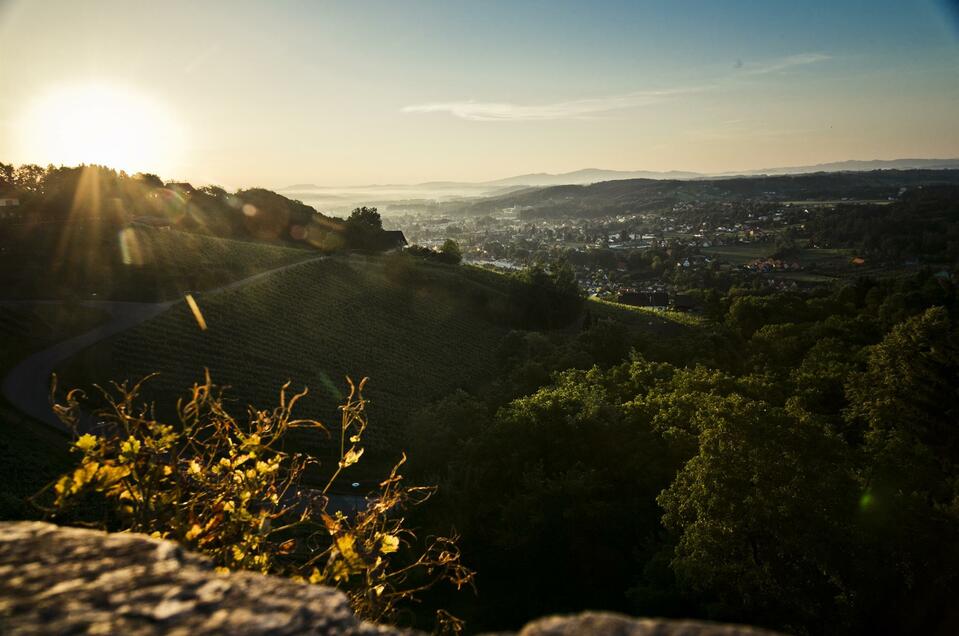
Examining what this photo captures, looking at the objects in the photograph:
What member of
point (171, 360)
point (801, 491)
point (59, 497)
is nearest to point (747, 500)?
point (801, 491)

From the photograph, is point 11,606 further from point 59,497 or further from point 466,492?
point 466,492

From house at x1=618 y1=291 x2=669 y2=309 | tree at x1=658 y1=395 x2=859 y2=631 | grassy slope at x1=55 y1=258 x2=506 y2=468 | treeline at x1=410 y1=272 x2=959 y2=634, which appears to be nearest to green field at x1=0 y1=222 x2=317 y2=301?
grassy slope at x1=55 y1=258 x2=506 y2=468

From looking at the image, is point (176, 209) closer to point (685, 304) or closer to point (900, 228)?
A: point (685, 304)

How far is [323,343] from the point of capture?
1799 inches

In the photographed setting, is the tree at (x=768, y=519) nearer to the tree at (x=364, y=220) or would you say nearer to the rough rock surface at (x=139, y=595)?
the rough rock surface at (x=139, y=595)

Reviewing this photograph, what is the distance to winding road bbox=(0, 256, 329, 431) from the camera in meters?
27.5

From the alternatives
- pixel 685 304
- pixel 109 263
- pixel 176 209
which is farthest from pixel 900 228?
pixel 109 263

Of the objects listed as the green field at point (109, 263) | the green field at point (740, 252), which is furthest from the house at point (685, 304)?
the green field at point (109, 263)

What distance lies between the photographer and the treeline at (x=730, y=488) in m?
12.3

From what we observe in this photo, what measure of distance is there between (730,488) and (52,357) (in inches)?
1587

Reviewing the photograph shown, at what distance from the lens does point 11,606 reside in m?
1.96

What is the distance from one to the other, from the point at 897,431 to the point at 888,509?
19.8ft

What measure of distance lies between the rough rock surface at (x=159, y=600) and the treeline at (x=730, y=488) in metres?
13.1

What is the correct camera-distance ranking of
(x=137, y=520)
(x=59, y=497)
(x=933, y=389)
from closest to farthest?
(x=59, y=497) < (x=137, y=520) < (x=933, y=389)
